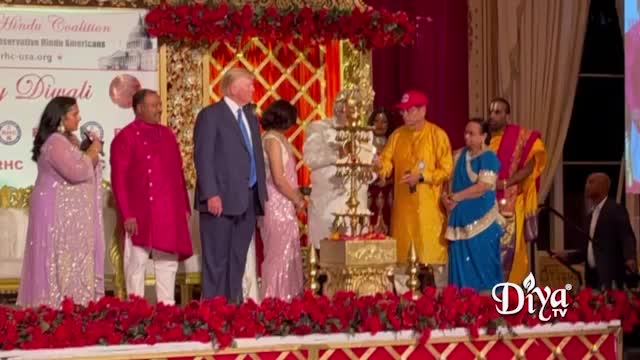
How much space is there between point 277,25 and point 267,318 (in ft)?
12.7

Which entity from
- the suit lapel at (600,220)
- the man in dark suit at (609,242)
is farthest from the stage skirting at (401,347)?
the suit lapel at (600,220)

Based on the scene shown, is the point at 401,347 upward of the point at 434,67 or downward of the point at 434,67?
downward

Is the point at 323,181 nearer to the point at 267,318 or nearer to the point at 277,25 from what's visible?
the point at 277,25

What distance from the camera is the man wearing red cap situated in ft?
24.2

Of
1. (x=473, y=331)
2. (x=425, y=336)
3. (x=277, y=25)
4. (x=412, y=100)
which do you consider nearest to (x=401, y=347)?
(x=425, y=336)

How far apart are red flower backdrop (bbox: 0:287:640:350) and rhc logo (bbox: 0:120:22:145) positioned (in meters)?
3.45

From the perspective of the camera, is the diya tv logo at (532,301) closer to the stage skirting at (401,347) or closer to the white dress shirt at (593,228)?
the stage skirting at (401,347)

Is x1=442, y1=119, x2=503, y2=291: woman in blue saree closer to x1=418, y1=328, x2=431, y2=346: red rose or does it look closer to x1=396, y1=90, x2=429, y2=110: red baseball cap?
x1=396, y1=90, x2=429, y2=110: red baseball cap

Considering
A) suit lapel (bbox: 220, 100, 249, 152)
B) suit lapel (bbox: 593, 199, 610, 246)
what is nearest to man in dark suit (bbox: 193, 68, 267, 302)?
suit lapel (bbox: 220, 100, 249, 152)

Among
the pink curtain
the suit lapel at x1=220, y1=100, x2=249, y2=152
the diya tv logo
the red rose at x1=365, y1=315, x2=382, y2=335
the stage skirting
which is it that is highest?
the pink curtain

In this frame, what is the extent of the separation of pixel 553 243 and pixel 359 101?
439 cm

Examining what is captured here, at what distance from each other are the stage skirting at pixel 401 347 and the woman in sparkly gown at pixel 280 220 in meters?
1.99

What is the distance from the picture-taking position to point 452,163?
24.6ft

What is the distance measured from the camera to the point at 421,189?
740cm
